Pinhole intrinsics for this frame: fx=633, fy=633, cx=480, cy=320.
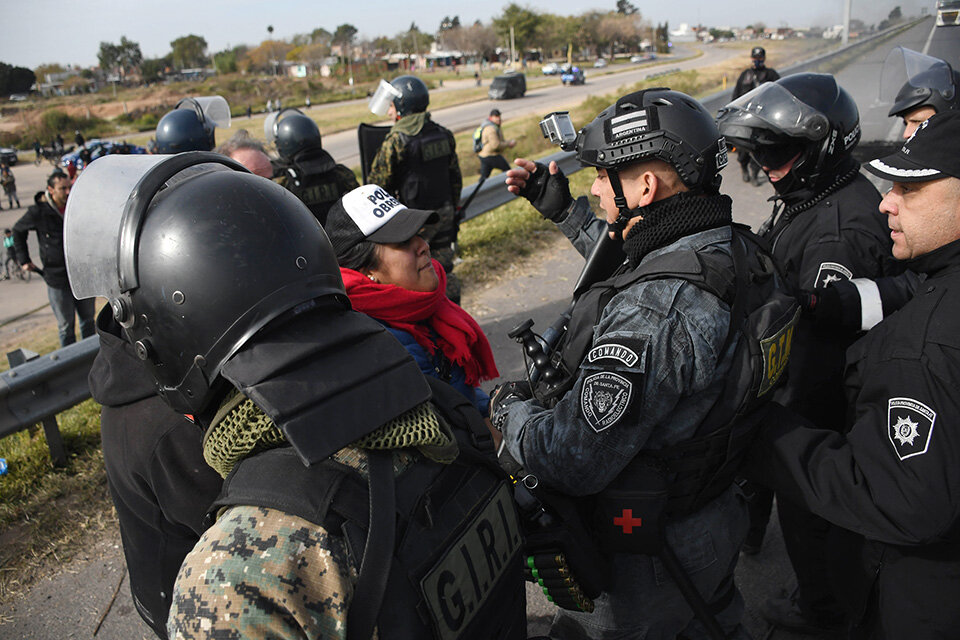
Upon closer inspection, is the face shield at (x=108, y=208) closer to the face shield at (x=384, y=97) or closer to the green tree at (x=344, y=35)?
the face shield at (x=384, y=97)

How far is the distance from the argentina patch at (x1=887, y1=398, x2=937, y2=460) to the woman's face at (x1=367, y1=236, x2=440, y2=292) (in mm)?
1595

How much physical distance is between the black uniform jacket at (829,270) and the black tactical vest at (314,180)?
372 centimetres

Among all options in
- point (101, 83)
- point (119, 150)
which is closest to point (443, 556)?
point (119, 150)

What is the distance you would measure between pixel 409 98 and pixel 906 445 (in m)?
5.38

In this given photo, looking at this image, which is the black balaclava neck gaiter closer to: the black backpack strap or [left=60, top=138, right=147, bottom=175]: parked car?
the black backpack strap

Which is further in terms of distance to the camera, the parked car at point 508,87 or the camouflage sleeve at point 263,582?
the parked car at point 508,87

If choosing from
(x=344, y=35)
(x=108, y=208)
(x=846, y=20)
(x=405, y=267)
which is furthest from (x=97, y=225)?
(x=344, y=35)

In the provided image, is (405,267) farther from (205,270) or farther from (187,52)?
(187,52)

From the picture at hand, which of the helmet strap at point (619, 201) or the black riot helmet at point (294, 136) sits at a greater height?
the black riot helmet at point (294, 136)

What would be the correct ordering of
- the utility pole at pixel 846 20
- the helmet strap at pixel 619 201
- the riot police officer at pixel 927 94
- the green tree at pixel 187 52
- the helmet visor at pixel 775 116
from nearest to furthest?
1. the helmet strap at pixel 619 201
2. the helmet visor at pixel 775 116
3. the riot police officer at pixel 927 94
4. the utility pole at pixel 846 20
5. the green tree at pixel 187 52

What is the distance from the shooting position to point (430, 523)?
1162mm

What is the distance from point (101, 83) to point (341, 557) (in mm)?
105449

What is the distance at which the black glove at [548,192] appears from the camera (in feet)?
9.33

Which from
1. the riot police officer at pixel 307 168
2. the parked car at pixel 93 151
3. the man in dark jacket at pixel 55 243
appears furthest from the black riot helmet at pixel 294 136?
the man in dark jacket at pixel 55 243
